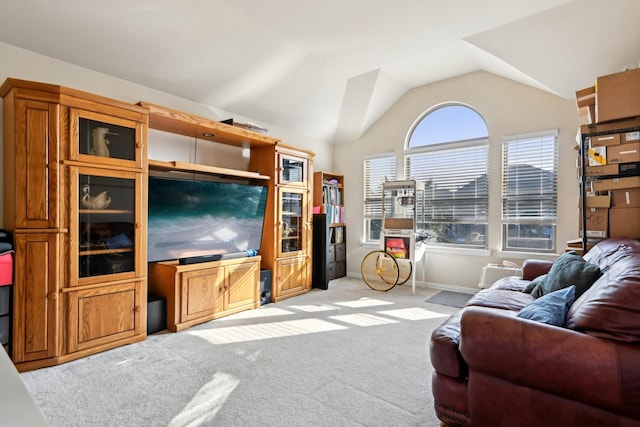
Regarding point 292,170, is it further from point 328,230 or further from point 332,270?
point 332,270

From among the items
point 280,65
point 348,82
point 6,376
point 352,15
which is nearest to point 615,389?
point 6,376

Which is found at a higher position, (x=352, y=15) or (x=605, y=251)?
(x=352, y=15)

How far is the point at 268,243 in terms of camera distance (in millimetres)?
4195

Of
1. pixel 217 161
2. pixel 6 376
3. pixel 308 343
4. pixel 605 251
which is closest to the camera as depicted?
pixel 6 376

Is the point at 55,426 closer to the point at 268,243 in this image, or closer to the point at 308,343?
the point at 308,343

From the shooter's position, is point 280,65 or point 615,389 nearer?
point 615,389

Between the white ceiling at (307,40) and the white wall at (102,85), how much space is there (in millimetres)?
80

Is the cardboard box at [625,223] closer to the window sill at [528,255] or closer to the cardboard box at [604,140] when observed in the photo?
the cardboard box at [604,140]

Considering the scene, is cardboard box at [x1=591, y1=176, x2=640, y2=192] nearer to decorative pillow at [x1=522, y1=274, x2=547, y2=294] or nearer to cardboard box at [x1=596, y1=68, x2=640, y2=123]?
cardboard box at [x1=596, y1=68, x2=640, y2=123]

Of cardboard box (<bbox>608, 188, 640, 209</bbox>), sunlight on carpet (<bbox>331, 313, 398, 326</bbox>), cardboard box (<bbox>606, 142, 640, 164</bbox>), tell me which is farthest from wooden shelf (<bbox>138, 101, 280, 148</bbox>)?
cardboard box (<bbox>608, 188, 640, 209</bbox>)

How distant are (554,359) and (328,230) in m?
3.64

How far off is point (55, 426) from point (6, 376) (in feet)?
5.14

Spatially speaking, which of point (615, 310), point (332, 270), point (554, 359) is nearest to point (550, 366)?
point (554, 359)

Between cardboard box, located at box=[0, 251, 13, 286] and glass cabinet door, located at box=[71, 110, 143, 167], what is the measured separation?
820 mm
